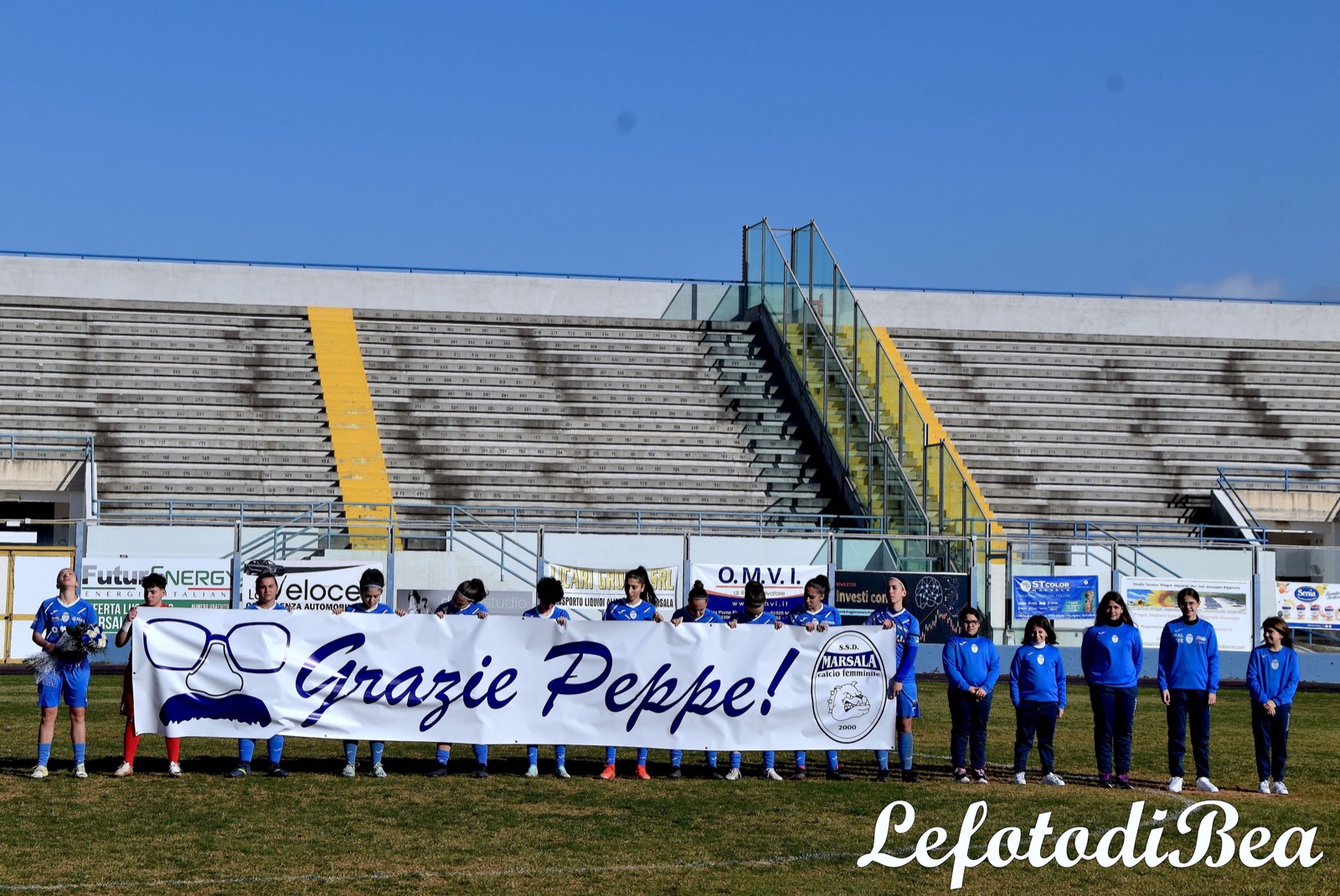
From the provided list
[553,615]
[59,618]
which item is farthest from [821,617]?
[59,618]

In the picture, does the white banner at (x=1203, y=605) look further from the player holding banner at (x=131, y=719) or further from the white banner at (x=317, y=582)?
the player holding banner at (x=131, y=719)

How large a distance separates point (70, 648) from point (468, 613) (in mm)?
3182

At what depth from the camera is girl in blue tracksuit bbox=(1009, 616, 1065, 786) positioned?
1280cm

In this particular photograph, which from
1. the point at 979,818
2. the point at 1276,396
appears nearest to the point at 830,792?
the point at 979,818

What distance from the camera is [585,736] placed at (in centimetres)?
1258

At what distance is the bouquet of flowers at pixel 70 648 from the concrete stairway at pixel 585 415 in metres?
15.8

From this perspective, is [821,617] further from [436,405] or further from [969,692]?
[436,405]

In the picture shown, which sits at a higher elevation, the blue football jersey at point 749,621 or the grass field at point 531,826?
the blue football jersey at point 749,621

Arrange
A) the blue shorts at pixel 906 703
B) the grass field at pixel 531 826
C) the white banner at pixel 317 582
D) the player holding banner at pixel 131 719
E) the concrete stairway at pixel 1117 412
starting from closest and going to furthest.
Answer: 1. the grass field at pixel 531 826
2. the player holding banner at pixel 131 719
3. the blue shorts at pixel 906 703
4. the white banner at pixel 317 582
5. the concrete stairway at pixel 1117 412

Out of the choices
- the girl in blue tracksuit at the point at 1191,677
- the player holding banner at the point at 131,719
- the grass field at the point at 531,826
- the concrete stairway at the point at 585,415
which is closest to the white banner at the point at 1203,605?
the concrete stairway at the point at 585,415

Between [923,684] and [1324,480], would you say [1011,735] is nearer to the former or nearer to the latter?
[923,684]

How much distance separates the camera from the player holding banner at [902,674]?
505 inches

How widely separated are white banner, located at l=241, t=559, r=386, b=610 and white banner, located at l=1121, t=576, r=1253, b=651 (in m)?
12.6

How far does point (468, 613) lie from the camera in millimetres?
12930
